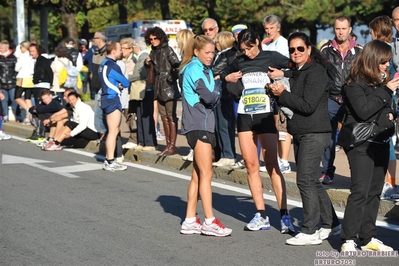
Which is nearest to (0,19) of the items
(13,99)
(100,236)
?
(13,99)

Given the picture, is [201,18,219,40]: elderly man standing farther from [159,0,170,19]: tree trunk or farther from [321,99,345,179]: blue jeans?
[159,0,170,19]: tree trunk

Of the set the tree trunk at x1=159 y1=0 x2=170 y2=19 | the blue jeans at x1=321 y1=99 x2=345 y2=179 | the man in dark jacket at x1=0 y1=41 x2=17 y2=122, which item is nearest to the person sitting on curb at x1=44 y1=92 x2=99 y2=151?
the man in dark jacket at x1=0 y1=41 x2=17 y2=122

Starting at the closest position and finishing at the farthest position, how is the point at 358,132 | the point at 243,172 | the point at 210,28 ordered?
the point at 358,132
the point at 243,172
the point at 210,28

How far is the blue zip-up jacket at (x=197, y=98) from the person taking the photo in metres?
8.14

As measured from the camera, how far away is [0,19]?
72.4 meters

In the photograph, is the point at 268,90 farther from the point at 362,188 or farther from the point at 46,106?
the point at 46,106

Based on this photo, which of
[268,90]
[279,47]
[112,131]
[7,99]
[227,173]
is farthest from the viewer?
[7,99]

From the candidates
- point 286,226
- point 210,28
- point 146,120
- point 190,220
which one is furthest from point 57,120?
point 286,226

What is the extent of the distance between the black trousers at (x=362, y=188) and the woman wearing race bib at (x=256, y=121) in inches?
43.1

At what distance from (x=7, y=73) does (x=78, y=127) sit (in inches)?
210

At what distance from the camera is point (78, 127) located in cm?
1570

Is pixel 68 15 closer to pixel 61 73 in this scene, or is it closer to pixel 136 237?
pixel 61 73

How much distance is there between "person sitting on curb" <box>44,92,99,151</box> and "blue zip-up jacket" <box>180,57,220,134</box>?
773cm

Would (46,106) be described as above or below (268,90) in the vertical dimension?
below
